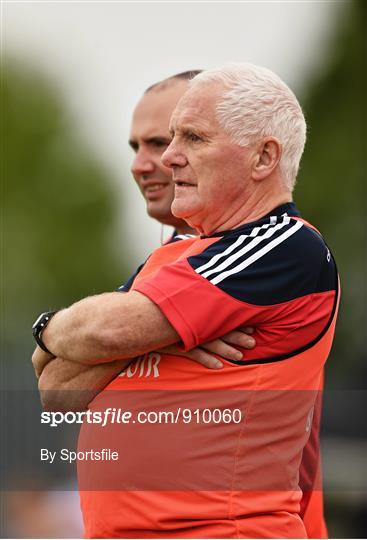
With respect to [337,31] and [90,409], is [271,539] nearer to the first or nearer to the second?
[90,409]

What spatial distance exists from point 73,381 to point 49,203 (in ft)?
92.3

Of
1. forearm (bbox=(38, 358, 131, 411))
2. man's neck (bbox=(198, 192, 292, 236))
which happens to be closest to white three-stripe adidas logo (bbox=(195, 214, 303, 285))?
man's neck (bbox=(198, 192, 292, 236))

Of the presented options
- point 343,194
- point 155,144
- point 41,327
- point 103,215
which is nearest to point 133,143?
point 155,144

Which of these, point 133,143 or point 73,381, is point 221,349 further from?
point 133,143

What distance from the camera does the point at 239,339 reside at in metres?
3.52

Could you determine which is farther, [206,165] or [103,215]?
[103,215]

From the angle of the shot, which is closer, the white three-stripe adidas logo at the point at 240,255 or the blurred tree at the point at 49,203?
the white three-stripe adidas logo at the point at 240,255

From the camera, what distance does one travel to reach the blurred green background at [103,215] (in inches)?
691

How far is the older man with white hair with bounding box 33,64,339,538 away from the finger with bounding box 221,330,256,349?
1.5 inches

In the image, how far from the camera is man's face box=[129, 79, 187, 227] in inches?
207

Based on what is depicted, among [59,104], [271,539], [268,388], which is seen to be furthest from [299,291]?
[59,104]

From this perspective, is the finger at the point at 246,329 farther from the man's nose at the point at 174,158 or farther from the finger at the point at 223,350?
the man's nose at the point at 174,158

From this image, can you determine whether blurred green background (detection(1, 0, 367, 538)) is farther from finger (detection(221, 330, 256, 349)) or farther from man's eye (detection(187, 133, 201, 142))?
finger (detection(221, 330, 256, 349))

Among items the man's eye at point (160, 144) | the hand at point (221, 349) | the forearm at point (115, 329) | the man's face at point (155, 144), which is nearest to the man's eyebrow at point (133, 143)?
the man's face at point (155, 144)
